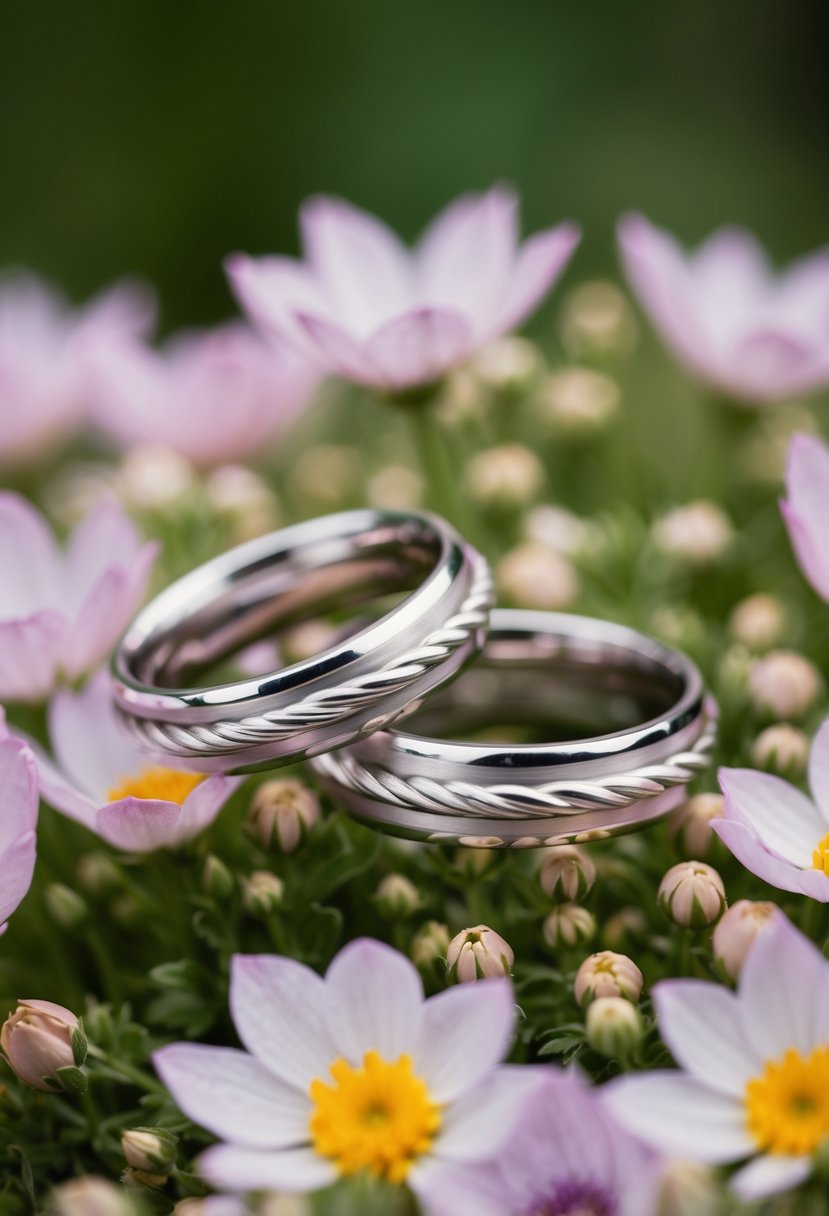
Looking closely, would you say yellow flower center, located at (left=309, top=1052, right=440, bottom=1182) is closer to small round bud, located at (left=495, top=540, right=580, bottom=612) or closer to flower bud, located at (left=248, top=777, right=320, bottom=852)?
flower bud, located at (left=248, top=777, right=320, bottom=852)

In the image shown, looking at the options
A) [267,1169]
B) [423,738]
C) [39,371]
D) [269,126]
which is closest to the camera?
[267,1169]

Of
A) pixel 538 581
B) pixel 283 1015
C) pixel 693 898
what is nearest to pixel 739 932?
pixel 693 898

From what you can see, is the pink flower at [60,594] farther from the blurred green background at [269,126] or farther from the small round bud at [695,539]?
the blurred green background at [269,126]

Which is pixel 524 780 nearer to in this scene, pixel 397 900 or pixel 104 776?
pixel 397 900

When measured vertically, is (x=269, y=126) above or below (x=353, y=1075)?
above

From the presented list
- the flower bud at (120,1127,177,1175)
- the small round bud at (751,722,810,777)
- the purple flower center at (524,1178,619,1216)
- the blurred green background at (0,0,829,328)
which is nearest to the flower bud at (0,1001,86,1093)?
the flower bud at (120,1127,177,1175)
